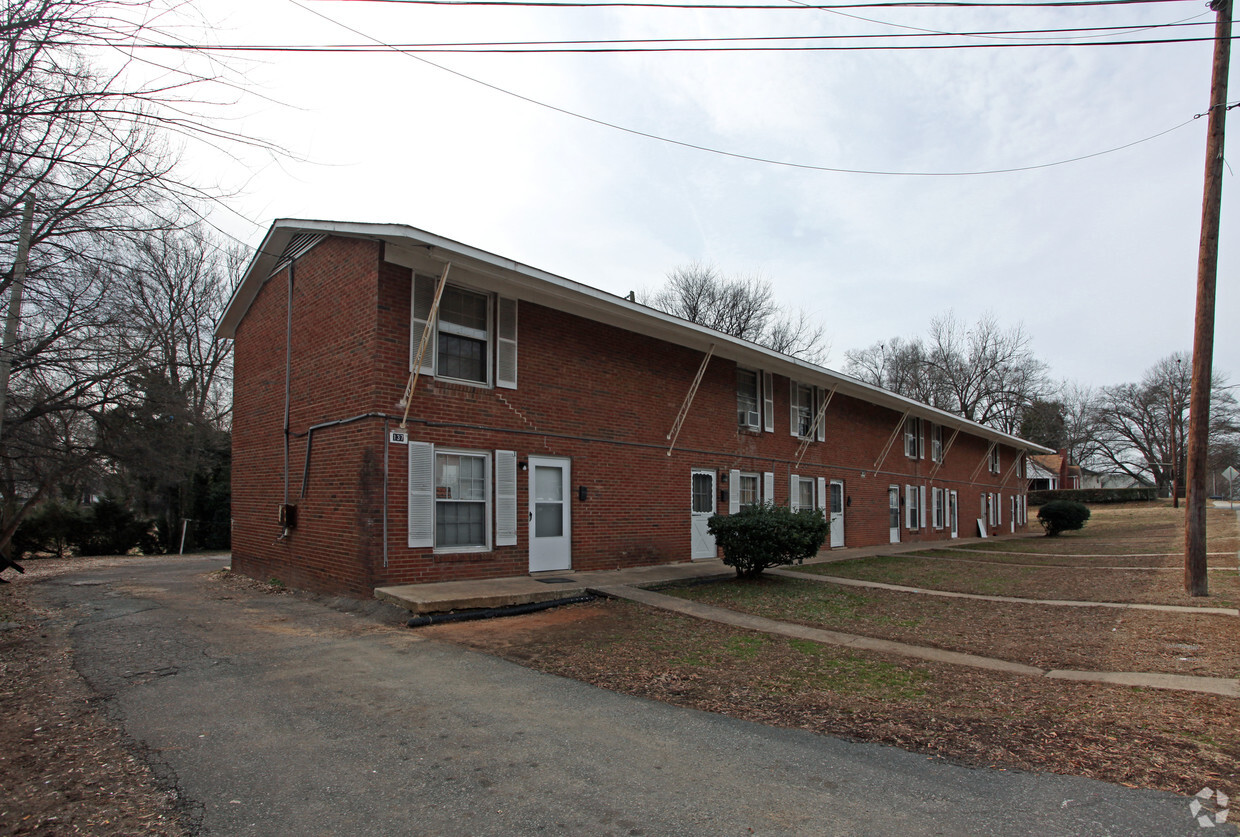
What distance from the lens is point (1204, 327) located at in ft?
36.4

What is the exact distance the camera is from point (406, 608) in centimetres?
873

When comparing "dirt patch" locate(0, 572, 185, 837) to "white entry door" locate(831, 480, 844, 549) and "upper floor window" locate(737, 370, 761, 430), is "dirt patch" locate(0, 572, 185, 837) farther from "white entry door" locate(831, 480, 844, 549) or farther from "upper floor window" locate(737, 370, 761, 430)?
"white entry door" locate(831, 480, 844, 549)

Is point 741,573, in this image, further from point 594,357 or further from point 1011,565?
point 1011,565

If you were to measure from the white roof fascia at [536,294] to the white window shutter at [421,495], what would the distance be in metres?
2.72

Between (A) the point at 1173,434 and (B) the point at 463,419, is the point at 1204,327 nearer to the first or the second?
(B) the point at 463,419

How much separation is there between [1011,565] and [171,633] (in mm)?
17233

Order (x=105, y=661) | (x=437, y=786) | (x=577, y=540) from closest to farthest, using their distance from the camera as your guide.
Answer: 1. (x=437, y=786)
2. (x=105, y=661)
3. (x=577, y=540)

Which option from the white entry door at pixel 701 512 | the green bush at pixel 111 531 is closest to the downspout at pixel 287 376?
the white entry door at pixel 701 512

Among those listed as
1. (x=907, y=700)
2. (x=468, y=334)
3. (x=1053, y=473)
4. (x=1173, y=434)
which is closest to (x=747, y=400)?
(x=468, y=334)

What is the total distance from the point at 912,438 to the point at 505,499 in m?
18.9

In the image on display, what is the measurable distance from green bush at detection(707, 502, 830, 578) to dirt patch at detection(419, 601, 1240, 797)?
3.69m

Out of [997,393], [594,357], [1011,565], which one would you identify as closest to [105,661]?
[594,357]

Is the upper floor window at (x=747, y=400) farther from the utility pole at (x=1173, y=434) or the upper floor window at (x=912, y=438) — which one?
the utility pole at (x=1173, y=434)

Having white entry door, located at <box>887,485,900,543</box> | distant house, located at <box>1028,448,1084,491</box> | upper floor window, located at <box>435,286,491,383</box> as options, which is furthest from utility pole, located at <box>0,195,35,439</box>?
distant house, located at <box>1028,448,1084,491</box>
